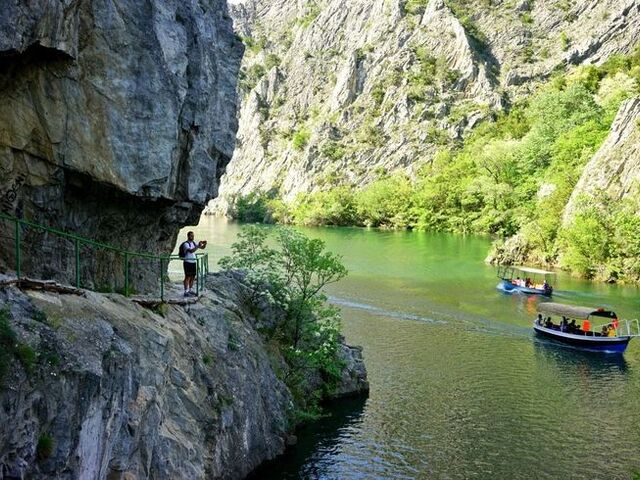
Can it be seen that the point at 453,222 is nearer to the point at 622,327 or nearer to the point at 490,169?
the point at 490,169

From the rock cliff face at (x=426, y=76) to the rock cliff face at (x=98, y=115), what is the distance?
136651mm

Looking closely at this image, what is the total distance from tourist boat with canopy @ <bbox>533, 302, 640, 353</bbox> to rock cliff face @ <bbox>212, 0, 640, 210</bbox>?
112 metres

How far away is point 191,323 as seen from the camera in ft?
62.7

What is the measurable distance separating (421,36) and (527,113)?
1954 inches

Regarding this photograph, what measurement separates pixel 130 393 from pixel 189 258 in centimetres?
711

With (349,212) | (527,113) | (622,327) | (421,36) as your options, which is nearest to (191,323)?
(622,327)

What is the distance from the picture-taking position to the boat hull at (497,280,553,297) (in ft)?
182

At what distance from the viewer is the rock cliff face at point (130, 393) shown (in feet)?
33.0

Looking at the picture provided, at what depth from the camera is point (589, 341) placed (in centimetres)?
4000

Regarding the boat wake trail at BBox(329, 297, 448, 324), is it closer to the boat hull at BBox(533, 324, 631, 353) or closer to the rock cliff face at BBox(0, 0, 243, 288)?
the boat hull at BBox(533, 324, 631, 353)

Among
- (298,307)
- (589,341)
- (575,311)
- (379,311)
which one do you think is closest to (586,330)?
(575,311)

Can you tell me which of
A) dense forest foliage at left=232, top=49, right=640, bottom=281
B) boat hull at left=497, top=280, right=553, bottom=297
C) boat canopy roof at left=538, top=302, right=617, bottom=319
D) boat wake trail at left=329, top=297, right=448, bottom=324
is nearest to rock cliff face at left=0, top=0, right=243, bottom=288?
boat wake trail at left=329, top=297, right=448, bottom=324

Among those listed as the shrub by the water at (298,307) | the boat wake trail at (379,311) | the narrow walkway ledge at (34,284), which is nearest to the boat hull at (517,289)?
the boat wake trail at (379,311)

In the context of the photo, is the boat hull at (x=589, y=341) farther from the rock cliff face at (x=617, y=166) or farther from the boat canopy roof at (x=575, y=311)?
the rock cliff face at (x=617, y=166)
